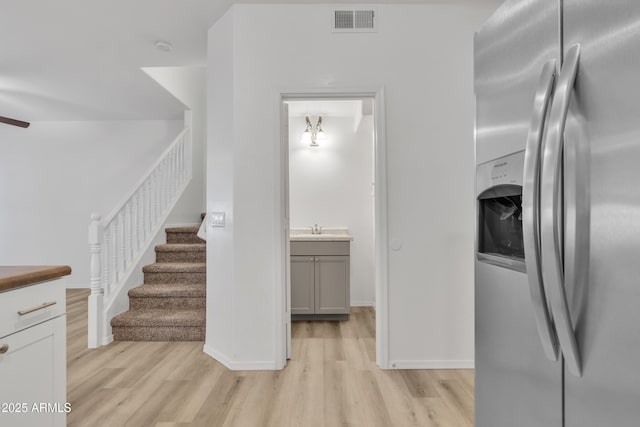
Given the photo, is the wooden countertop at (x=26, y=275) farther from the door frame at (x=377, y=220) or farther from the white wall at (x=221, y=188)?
the door frame at (x=377, y=220)

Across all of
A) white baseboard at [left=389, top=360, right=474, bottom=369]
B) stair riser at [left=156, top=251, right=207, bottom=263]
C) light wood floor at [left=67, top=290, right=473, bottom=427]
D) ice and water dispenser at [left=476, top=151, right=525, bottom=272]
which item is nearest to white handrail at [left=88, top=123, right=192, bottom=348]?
stair riser at [left=156, top=251, right=207, bottom=263]

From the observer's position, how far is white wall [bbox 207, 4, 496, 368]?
8.86ft

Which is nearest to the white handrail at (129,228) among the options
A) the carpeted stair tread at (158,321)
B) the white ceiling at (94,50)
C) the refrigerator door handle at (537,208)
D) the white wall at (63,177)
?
the carpeted stair tread at (158,321)

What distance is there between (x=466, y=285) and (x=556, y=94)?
7.13 ft

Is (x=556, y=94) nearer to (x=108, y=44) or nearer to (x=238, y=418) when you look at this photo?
(x=238, y=418)

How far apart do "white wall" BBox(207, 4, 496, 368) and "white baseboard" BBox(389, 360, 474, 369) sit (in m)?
0.02

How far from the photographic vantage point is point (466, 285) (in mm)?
2705

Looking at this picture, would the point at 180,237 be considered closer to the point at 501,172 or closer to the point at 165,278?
the point at 165,278

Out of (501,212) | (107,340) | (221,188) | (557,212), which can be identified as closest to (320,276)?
(221,188)

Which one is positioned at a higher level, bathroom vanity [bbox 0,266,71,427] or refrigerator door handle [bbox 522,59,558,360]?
refrigerator door handle [bbox 522,59,558,360]

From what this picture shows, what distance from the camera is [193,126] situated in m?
5.36

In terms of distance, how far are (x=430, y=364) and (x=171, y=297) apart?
2541 millimetres

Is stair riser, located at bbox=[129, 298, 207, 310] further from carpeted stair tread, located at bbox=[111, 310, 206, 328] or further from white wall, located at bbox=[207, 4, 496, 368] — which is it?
white wall, located at bbox=[207, 4, 496, 368]

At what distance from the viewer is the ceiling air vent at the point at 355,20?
2730 mm
